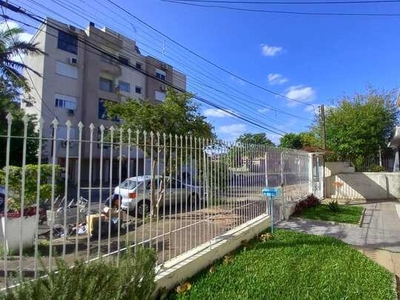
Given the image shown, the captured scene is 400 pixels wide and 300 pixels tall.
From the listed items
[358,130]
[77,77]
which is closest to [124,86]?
[77,77]

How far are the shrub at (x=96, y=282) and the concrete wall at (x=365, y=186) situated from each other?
1578 cm

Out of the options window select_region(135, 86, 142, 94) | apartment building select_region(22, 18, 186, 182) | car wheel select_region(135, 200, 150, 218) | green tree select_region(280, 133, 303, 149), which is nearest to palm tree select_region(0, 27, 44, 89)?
apartment building select_region(22, 18, 186, 182)

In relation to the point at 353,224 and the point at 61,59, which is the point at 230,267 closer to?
the point at 353,224

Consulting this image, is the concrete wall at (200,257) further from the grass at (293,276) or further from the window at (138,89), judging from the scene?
the window at (138,89)

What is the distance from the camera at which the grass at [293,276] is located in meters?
4.51

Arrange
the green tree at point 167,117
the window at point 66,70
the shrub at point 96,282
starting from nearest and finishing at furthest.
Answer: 1. the shrub at point 96,282
2. the green tree at point 167,117
3. the window at point 66,70

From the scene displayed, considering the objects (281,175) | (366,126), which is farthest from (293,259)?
(366,126)

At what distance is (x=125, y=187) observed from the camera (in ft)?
15.5

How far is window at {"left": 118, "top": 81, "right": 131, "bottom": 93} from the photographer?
118 feet

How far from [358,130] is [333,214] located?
1059cm

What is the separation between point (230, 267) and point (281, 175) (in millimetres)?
5629

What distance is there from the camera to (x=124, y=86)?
36.6 meters

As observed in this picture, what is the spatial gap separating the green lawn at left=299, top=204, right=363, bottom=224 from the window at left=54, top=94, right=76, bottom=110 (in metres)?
24.3

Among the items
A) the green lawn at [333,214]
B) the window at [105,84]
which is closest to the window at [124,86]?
the window at [105,84]
